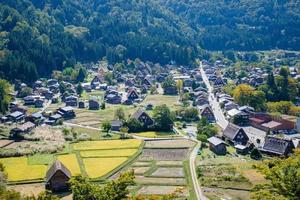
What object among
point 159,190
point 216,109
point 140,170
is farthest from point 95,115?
point 159,190

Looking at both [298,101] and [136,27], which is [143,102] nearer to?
[298,101]

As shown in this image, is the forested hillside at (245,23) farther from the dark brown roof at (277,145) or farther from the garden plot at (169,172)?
the garden plot at (169,172)

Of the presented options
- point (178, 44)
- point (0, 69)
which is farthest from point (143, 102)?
point (178, 44)

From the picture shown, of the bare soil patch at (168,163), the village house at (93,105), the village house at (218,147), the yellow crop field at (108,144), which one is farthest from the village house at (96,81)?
the bare soil patch at (168,163)

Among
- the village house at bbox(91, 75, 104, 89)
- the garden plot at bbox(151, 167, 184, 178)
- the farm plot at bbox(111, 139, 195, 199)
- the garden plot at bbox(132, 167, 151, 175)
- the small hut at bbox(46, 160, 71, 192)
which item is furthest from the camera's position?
the village house at bbox(91, 75, 104, 89)

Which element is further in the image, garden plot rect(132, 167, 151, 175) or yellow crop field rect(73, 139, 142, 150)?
yellow crop field rect(73, 139, 142, 150)

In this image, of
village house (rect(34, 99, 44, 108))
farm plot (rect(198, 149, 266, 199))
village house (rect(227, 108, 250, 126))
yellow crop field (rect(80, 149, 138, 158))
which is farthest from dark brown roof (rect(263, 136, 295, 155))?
village house (rect(34, 99, 44, 108))

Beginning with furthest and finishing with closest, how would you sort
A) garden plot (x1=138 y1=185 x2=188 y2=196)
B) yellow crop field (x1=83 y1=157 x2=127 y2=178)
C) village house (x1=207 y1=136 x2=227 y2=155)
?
village house (x1=207 y1=136 x2=227 y2=155) < yellow crop field (x1=83 y1=157 x2=127 y2=178) < garden plot (x1=138 y1=185 x2=188 y2=196)

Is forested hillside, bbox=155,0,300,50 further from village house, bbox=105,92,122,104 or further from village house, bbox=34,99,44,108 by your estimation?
village house, bbox=34,99,44,108
